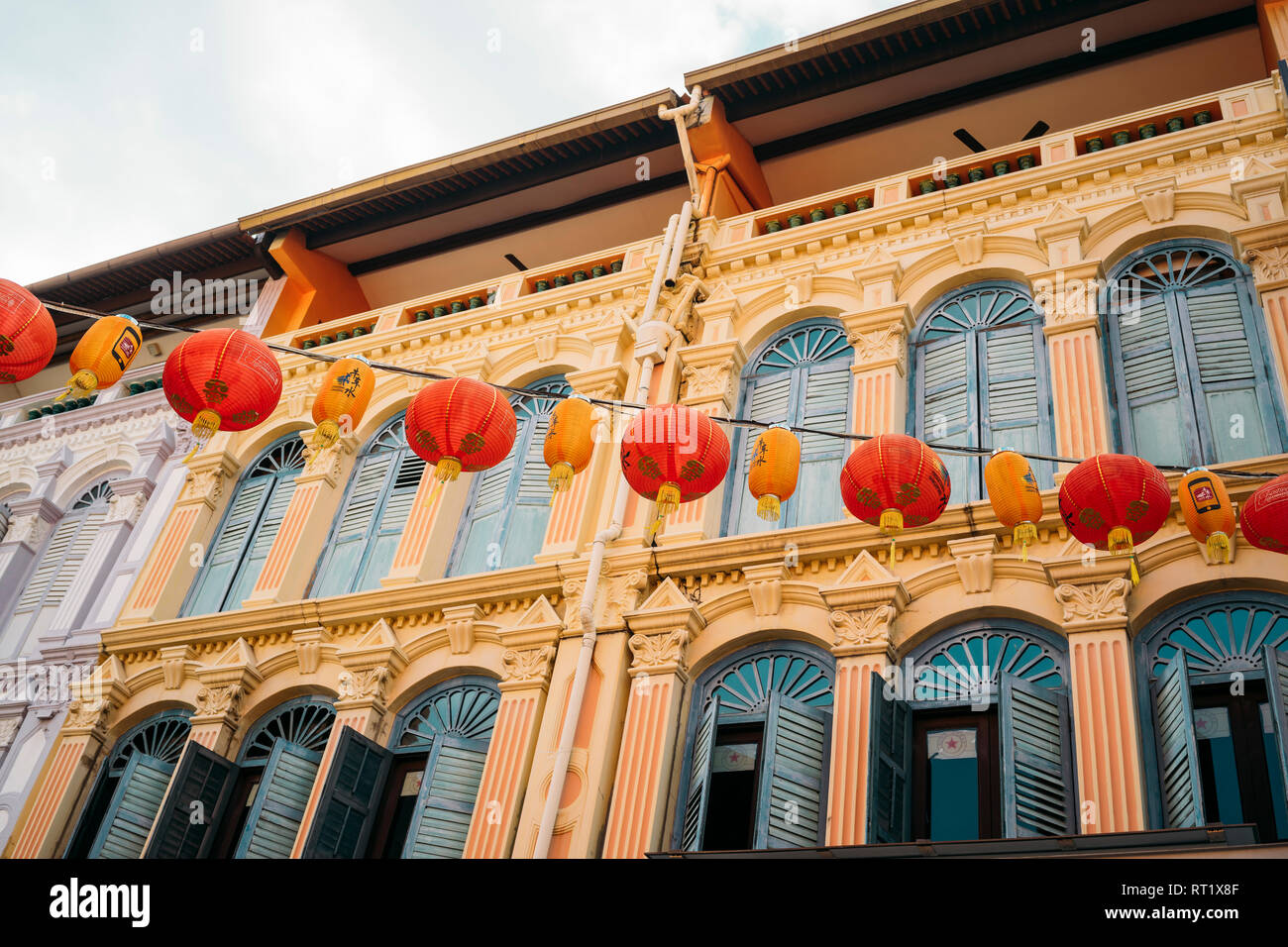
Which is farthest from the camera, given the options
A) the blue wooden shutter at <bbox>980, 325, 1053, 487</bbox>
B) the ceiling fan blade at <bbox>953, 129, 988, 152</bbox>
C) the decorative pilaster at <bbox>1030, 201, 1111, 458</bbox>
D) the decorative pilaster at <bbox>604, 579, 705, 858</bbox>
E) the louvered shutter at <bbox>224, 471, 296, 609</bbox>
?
the ceiling fan blade at <bbox>953, 129, 988, 152</bbox>

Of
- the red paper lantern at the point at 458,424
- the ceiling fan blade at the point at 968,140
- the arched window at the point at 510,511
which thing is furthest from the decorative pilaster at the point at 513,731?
the ceiling fan blade at the point at 968,140

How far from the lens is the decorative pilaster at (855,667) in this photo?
7.45 meters

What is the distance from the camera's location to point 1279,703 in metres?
6.69

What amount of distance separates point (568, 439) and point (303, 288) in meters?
8.07

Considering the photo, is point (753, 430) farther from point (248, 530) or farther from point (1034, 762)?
point (248, 530)

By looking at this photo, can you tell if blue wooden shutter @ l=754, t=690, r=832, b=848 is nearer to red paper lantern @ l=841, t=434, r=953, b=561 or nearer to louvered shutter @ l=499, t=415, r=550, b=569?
red paper lantern @ l=841, t=434, r=953, b=561

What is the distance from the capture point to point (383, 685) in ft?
32.2

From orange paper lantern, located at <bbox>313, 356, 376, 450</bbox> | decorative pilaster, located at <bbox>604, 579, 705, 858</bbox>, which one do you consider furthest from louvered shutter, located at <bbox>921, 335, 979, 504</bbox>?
orange paper lantern, located at <bbox>313, 356, 376, 450</bbox>

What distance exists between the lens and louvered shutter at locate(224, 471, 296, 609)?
11.7 metres

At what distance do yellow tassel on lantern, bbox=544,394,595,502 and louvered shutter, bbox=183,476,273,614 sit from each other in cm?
546

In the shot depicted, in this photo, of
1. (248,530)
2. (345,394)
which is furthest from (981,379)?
(248,530)

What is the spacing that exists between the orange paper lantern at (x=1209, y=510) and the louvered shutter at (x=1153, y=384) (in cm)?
150

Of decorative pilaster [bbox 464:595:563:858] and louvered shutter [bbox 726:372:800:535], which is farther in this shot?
louvered shutter [bbox 726:372:800:535]
